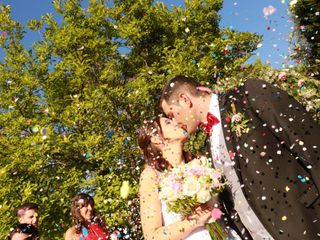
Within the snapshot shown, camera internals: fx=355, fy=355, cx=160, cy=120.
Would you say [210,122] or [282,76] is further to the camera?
[282,76]

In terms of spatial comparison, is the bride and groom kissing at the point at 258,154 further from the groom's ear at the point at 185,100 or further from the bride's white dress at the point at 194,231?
the bride's white dress at the point at 194,231

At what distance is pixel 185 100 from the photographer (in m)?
2.53

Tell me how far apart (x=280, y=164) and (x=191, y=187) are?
873 mm

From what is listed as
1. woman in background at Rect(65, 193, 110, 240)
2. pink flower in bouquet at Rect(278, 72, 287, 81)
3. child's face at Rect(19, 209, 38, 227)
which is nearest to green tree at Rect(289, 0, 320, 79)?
pink flower in bouquet at Rect(278, 72, 287, 81)

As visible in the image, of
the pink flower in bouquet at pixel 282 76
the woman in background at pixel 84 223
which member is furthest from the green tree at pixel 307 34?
the woman in background at pixel 84 223

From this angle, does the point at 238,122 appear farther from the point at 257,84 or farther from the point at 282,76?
the point at 282,76

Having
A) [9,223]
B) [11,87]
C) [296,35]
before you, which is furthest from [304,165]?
[296,35]

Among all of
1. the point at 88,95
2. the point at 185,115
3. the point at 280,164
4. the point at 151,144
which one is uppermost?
the point at 88,95

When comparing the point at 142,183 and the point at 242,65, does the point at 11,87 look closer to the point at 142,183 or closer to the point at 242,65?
the point at 142,183

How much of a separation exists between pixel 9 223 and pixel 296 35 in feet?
48.1

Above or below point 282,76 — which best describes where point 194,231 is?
below

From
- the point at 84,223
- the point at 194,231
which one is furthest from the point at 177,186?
the point at 84,223

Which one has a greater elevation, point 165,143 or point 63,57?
point 63,57

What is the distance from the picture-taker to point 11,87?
32.0 feet
